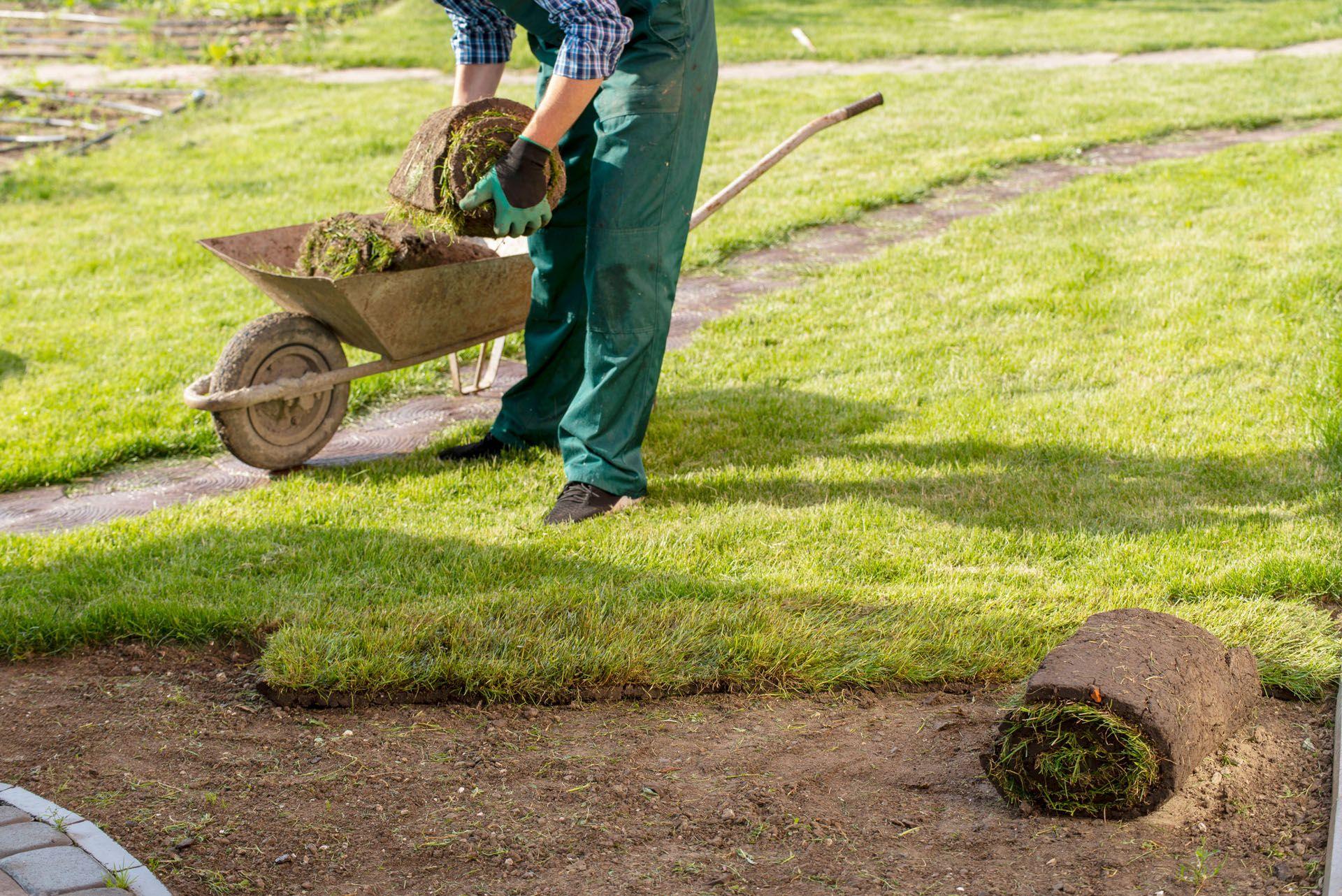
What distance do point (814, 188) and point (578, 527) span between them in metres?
5.48

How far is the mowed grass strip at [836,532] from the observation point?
3.43 meters

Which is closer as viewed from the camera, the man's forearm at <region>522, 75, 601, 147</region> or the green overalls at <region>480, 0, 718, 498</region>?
the man's forearm at <region>522, 75, 601, 147</region>

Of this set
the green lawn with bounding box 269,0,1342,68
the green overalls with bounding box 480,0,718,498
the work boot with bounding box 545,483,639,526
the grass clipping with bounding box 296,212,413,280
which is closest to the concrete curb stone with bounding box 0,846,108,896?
the work boot with bounding box 545,483,639,526

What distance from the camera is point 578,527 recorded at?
4.24 meters

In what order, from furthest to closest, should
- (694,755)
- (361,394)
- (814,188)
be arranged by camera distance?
(814,188), (361,394), (694,755)

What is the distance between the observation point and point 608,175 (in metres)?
4.21

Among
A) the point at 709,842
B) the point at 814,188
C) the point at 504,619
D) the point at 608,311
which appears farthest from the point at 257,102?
the point at 709,842

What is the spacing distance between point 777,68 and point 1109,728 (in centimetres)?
1222

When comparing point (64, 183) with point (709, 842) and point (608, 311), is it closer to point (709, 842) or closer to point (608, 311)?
point (608, 311)

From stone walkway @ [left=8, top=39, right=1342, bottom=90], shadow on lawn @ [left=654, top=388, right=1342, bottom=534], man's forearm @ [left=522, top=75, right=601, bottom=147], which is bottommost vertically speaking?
shadow on lawn @ [left=654, top=388, right=1342, bottom=534]

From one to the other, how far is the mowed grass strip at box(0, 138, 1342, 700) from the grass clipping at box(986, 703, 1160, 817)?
65 centimetres

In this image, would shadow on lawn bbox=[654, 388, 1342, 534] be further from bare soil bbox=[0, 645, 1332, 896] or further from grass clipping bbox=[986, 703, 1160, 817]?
grass clipping bbox=[986, 703, 1160, 817]

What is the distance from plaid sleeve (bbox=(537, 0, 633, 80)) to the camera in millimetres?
3805

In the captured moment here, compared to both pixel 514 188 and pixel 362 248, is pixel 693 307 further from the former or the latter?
pixel 514 188
